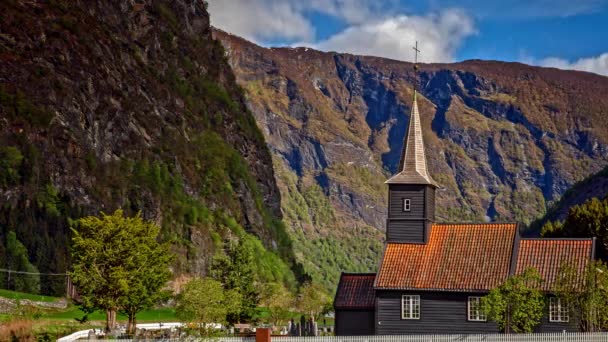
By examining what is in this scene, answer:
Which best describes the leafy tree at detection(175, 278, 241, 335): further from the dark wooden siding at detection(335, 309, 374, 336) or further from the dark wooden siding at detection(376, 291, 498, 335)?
the dark wooden siding at detection(376, 291, 498, 335)

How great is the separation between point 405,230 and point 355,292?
6454 millimetres

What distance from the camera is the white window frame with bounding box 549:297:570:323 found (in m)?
70.9

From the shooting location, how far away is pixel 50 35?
5733 inches

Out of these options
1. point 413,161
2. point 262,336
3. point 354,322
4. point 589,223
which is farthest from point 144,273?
point 589,223

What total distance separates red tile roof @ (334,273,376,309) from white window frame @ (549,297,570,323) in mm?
14146

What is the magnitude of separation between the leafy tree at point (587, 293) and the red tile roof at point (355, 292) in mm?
16028

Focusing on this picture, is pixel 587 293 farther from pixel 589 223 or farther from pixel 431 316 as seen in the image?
pixel 589 223

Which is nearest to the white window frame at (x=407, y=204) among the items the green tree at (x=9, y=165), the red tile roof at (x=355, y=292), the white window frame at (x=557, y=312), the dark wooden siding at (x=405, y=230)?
the dark wooden siding at (x=405, y=230)

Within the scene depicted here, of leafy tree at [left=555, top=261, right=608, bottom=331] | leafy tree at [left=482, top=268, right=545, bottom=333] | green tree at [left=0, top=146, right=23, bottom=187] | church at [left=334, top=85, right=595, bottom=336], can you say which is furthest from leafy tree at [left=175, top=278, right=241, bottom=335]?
green tree at [left=0, top=146, right=23, bottom=187]

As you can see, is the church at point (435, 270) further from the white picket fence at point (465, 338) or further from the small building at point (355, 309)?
the white picket fence at point (465, 338)

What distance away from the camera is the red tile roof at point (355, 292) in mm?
78500

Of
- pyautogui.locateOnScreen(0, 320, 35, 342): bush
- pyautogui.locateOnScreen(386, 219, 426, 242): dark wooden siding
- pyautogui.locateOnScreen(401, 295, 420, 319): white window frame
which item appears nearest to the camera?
pyautogui.locateOnScreen(0, 320, 35, 342): bush

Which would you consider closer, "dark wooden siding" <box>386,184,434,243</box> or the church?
the church

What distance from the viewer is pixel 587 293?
65.8m
